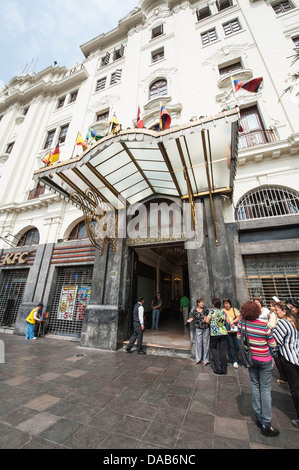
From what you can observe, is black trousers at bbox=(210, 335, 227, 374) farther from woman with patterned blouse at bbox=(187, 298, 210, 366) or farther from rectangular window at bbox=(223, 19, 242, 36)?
rectangular window at bbox=(223, 19, 242, 36)

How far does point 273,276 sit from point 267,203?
9.21 feet

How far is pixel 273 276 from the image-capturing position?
6.33m

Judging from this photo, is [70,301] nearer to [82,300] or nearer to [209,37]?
[82,300]

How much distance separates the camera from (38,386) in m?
3.85

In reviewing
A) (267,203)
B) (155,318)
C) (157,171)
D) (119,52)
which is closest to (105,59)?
(119,52)

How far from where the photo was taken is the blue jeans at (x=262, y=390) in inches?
102

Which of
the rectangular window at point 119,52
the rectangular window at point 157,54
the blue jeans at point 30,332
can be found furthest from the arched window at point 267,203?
the rectangular window at point 119,52

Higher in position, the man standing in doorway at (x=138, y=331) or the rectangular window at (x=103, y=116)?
the rectangular window at (x=103, y=116)

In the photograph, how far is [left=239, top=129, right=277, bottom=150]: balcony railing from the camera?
25.8ft

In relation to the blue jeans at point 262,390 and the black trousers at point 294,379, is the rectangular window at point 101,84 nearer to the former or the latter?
the blue jeans at point 262,390
